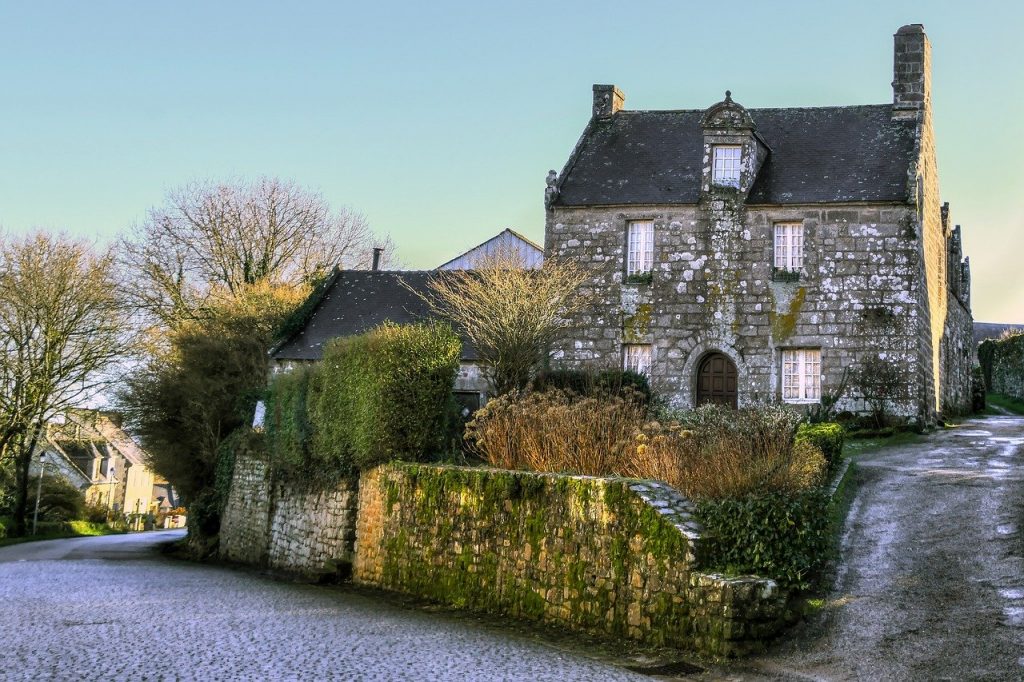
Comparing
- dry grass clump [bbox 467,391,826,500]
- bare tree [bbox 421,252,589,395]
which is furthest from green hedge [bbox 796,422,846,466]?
bare tree [bbox 421,252,589,395]

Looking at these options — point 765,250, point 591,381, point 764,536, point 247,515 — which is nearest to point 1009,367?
point 765,250

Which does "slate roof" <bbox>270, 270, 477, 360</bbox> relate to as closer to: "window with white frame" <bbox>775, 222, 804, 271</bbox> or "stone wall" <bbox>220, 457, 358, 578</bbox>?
"stone wall" <bbox>220, 457, 358, 578</bbox>

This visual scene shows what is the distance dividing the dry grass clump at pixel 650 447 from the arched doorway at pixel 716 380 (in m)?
8.70

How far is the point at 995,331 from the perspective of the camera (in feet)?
215

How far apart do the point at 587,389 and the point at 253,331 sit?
49.4 feet

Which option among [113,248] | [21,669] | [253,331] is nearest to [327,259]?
[113,248]

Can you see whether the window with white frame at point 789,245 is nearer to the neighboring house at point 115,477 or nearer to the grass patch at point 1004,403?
the grass patch at point 1004,403

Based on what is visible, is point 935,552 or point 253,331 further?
point 253,331

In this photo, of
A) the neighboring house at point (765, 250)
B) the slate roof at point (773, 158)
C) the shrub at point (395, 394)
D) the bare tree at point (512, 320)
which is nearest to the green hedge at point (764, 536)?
the shrub at point (395, 394)

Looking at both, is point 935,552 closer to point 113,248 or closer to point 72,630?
point 72,630

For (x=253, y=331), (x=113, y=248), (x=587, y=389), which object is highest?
(x=113, y=248)

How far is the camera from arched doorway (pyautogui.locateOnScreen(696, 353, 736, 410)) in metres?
25.1

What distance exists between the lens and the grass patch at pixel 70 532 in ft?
111

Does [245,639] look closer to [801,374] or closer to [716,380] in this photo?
[716,380]
